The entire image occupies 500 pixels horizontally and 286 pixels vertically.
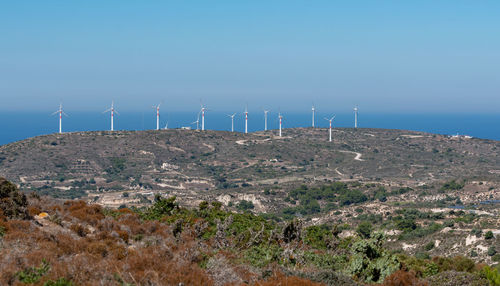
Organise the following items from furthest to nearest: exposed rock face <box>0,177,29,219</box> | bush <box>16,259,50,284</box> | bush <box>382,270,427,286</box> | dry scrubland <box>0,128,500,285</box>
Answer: exposed rock face <box>0,177,29,219</box>
bush <box>382,270,427,286</box>
dry scrubland <box>0,128,500,285</box>
bush <box>16,259,50,284</box>

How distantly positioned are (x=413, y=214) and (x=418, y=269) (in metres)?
34.7

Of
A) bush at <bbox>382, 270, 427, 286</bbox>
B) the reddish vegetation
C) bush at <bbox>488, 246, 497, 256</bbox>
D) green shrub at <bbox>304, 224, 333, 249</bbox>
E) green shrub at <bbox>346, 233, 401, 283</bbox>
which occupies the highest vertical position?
the reddish vegetation

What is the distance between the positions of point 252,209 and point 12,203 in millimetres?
51184

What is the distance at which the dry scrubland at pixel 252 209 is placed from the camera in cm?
1347

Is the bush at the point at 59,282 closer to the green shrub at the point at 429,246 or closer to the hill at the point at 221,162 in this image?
the green shrub at the point at 429,246

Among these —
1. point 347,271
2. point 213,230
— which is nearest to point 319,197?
point 213,230

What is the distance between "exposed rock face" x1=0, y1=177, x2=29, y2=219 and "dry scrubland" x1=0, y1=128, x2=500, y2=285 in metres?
0.08

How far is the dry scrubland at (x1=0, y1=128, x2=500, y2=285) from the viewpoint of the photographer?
1347cm

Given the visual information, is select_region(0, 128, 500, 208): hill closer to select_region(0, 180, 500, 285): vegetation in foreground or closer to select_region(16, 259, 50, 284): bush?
select_region(0, 180, 500, 285): vegetation in foreground

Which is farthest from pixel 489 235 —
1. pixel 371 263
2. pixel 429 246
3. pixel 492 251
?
pixel 371 263

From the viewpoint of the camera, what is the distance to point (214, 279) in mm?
12273

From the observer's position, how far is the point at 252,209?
68.8 metres

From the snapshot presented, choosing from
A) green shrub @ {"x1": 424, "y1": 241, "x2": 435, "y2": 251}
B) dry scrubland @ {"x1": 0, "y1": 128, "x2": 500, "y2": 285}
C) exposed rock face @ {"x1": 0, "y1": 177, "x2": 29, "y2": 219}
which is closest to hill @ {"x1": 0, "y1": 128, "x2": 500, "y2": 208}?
dry scrubland @ {"x1": 0, "y1": 128, "x2": 500, "y2": 285}

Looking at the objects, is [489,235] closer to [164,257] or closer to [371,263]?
[371,263]
